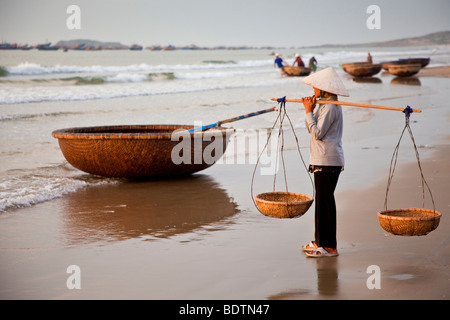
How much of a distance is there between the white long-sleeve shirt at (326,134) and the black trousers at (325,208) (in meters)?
0.09

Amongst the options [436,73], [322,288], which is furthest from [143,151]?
[436,73]

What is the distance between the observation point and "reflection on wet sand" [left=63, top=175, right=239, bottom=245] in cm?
521

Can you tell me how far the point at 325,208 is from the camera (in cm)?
459

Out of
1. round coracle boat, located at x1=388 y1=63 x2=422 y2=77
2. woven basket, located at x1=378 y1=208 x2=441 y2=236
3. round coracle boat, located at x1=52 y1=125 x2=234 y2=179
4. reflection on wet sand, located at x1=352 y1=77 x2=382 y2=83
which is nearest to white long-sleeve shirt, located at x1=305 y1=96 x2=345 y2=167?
woven basket, located at x1=378 y1=208 x2=441 y2=236

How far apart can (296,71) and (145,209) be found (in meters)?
27.3

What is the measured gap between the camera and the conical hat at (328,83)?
178 inches

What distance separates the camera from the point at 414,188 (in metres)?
6.55

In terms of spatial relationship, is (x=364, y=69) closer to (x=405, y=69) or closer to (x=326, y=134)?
(x=405, y=69)

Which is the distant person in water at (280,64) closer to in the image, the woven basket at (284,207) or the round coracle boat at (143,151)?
the round coracle boat at (143,151)

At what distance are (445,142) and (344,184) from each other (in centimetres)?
338

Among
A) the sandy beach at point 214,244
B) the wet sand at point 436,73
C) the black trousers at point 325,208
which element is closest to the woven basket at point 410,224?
the sandy beach at point 214,244
